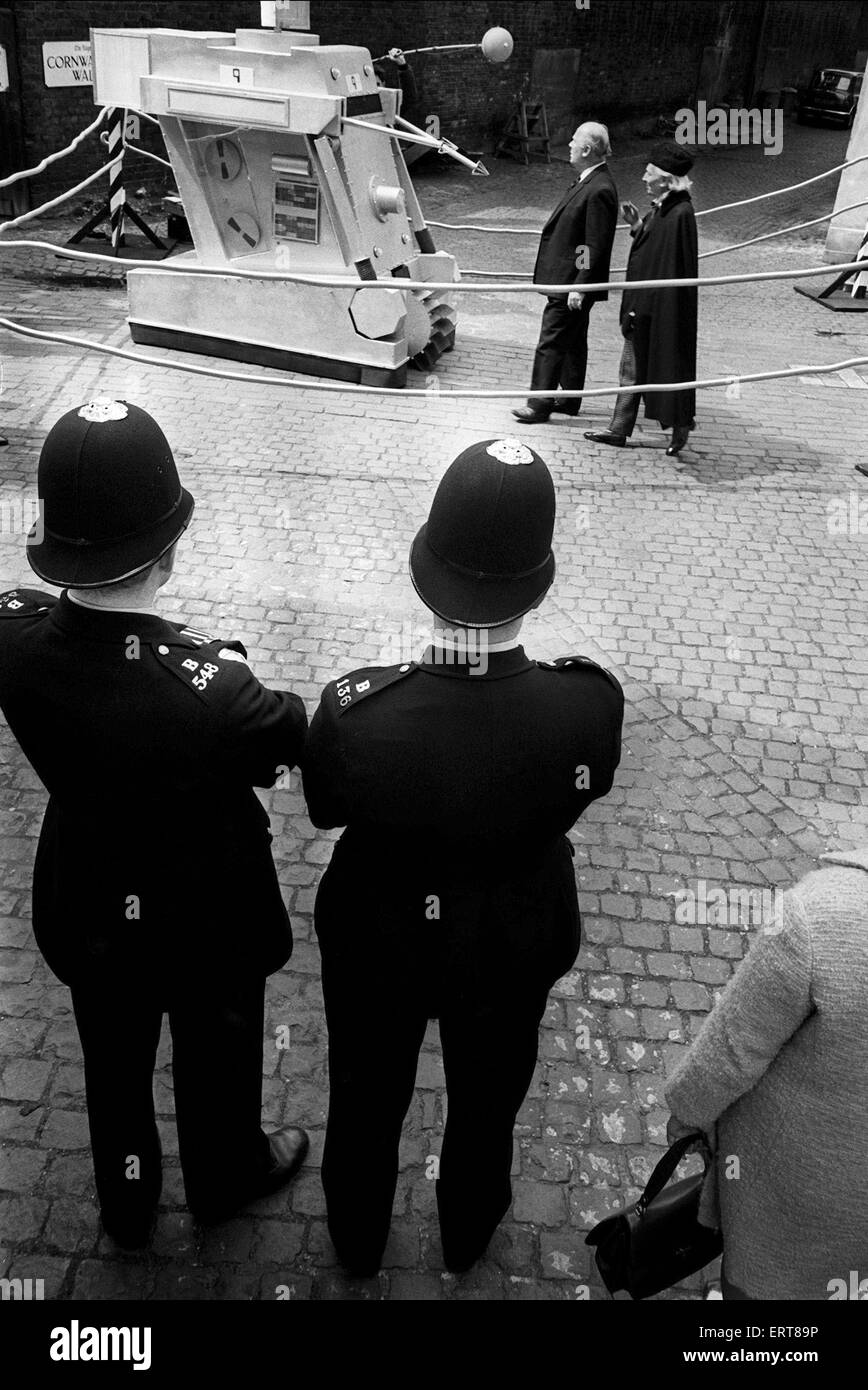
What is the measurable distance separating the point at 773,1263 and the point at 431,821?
A: 1.16 meters

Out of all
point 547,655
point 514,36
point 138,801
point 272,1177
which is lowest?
point 272,1177

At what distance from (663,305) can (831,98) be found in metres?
24.5

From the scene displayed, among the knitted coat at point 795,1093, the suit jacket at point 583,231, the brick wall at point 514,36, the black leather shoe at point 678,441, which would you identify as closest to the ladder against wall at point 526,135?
the brick wall at point 514,36

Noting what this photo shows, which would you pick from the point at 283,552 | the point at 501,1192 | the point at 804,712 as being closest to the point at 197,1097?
the point at 501,1192

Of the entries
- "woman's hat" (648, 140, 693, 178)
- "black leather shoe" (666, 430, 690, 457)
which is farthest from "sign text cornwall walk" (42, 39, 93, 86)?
"black leather shoe" (666, 430, 690, 457)

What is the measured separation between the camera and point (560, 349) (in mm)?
7805

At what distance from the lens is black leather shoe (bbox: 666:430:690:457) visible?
763cm

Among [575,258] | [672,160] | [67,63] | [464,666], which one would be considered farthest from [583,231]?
[67,63]

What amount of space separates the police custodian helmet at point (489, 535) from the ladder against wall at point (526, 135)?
19069 millimetres


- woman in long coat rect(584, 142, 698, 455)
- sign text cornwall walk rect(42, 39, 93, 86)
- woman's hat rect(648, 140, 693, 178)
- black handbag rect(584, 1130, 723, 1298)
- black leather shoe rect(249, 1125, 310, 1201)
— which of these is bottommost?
black leather shoe rect(249, 1125, 310, 1201)

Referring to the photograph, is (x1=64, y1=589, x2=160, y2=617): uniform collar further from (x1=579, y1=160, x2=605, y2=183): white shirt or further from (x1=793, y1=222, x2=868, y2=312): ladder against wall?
(x1=793, y1=222, x2=868, y2=312): ladder against wall

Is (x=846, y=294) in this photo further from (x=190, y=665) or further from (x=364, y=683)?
(x=190, y=665)

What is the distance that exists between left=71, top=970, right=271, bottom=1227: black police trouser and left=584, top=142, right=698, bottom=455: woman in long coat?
596 cm
